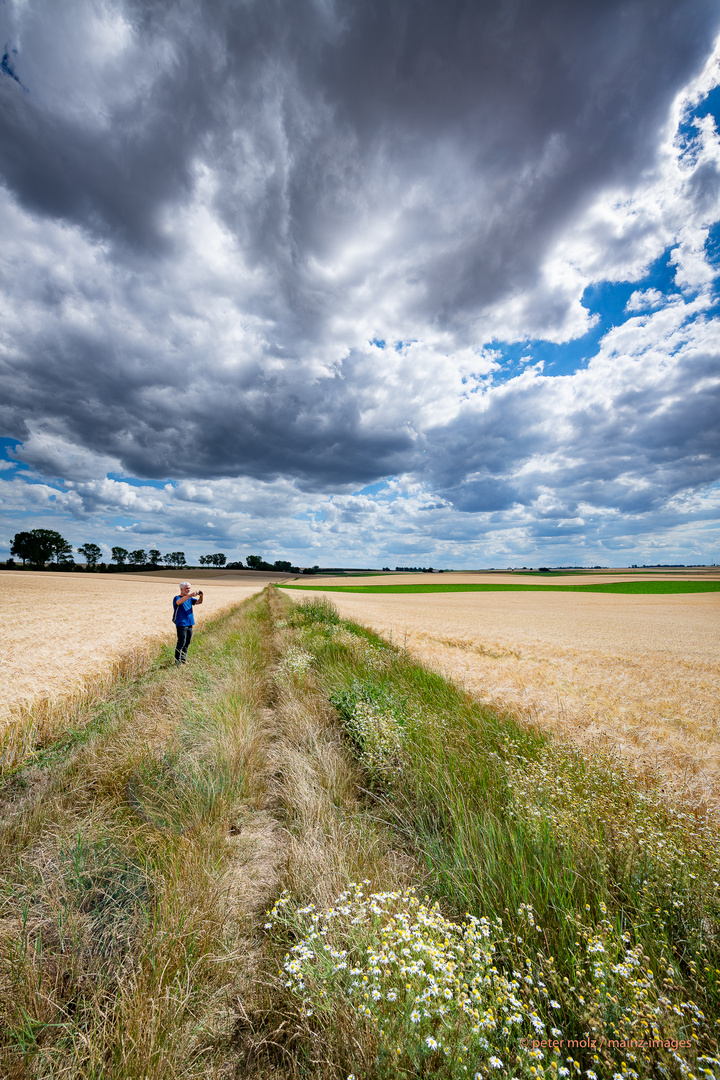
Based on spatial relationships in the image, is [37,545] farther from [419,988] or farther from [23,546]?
[419,988]

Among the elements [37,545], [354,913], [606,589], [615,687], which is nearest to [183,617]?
[354,913]

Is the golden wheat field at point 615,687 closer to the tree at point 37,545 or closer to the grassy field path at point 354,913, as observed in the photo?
the grassy field path at point 354,913

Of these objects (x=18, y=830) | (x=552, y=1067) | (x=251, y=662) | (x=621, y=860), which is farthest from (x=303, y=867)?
(x=251, y=662)

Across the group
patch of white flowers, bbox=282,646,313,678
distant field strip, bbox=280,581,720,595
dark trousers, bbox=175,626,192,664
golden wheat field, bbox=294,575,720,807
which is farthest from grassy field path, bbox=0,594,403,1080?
distant field strip, bbox=280,581,720,595

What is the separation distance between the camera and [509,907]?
2.80 metres

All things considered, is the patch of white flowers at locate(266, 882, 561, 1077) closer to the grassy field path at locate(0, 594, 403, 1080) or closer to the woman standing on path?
the grassy field path at locate(0, 594, 403, 1080)

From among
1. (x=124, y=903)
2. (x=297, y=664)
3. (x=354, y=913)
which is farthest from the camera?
(x=297, y=664)

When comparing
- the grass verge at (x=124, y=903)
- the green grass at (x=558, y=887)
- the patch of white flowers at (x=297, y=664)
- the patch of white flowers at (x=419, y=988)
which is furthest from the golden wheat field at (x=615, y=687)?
the grass verge at (x=124, y=903)

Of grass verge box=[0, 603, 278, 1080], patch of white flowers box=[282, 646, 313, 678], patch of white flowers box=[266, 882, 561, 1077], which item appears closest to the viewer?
patch of white flowers box=[266, 882, 561, 1077]

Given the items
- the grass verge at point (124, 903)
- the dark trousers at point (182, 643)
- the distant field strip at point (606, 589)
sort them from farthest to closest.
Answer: the distant field strip at point (606, 589), the dark trousers at point (182, 643), the grass verge at point (124, 903)

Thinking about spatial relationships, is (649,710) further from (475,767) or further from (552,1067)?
(552,1067)

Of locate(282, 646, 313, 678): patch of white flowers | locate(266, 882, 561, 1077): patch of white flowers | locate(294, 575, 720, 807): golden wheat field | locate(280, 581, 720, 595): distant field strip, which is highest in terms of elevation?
locate(266, 882, 561, 1077): patch of white flowers

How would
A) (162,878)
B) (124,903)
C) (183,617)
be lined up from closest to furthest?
(162,878) < (124,903) < (183,617)

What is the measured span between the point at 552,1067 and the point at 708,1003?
1.22m
